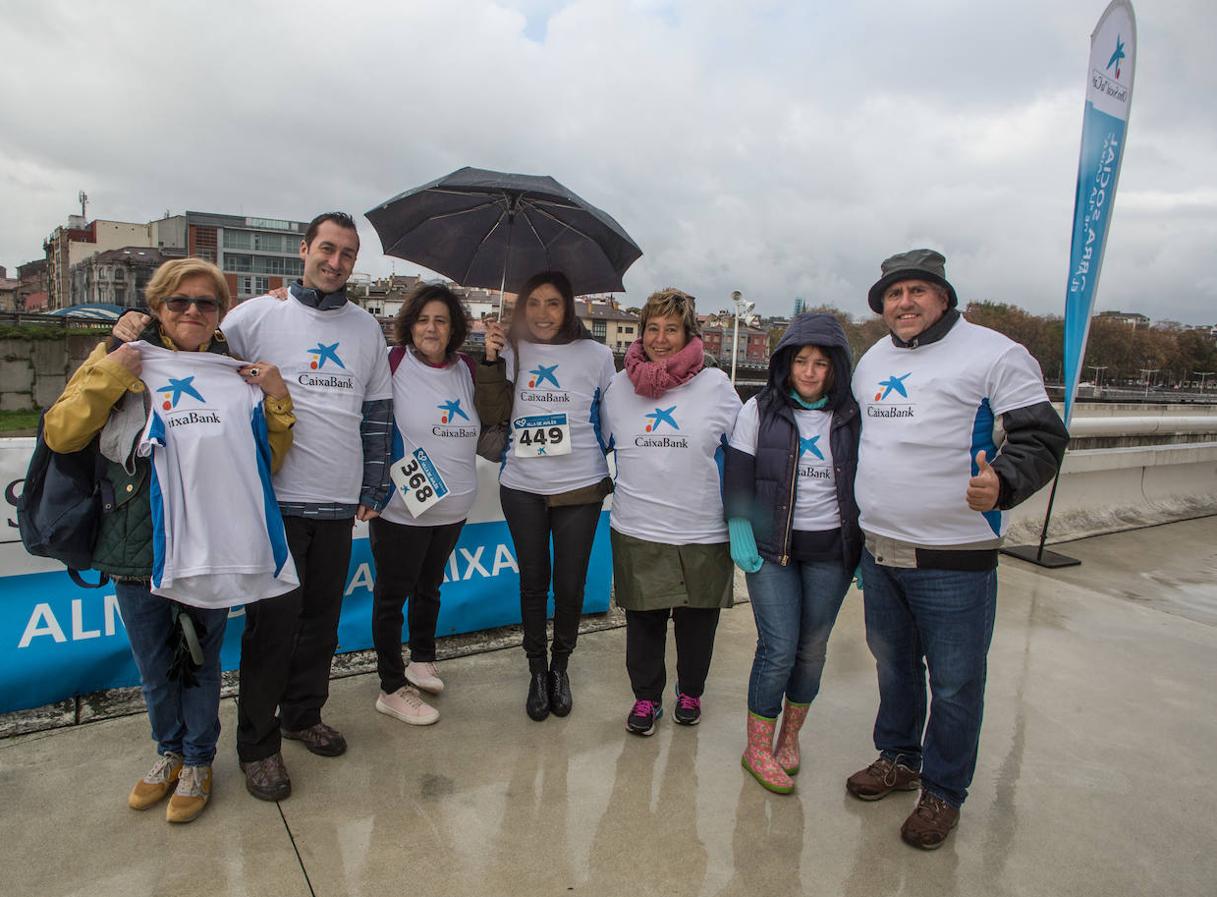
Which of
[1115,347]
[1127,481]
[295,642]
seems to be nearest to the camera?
[295,642]

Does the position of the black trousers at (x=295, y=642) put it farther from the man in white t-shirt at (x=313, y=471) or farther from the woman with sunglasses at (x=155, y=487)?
the woman with sunglasses at (x=155, y=487)

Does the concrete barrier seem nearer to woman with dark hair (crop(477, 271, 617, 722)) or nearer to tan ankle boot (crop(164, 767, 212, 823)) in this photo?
woman with dark hair (crop(477, 271, 617, 722))

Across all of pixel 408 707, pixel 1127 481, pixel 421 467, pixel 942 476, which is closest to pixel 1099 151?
pixel 1127 481

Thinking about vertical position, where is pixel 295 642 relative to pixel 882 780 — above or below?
above

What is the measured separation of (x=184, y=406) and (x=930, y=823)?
2.79 m

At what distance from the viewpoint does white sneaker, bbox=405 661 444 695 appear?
3352 millimetres

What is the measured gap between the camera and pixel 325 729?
9.53 ft

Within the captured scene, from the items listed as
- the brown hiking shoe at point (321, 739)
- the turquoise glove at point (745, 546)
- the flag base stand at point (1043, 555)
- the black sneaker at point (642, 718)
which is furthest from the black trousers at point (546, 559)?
the flag base stand at point (1043, 555)

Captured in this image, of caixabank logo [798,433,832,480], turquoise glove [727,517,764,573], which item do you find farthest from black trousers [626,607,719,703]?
caixabank logo [798,433,832,480]

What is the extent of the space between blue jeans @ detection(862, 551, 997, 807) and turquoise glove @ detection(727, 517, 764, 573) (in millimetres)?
396

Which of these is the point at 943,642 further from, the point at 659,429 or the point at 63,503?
the point at 63,503

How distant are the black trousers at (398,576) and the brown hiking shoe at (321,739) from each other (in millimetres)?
348

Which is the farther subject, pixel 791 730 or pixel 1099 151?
pixel 1099 151

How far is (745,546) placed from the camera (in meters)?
2.80
